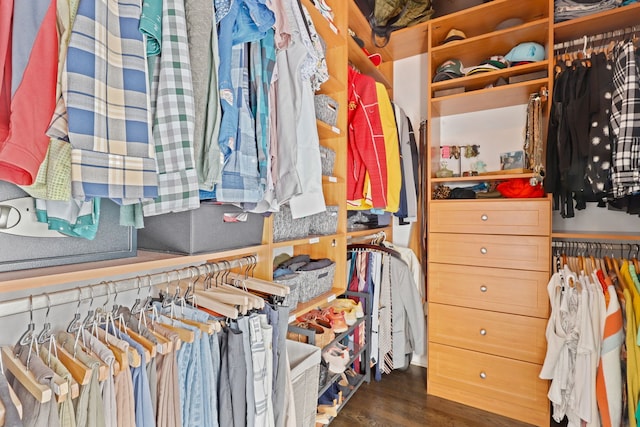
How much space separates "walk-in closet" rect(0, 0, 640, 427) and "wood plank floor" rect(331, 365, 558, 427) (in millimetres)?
18

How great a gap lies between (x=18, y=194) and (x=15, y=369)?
0.34 metres

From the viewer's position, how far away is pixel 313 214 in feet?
4.74

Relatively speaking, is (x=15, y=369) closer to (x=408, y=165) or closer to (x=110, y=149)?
(x=110, y=149)

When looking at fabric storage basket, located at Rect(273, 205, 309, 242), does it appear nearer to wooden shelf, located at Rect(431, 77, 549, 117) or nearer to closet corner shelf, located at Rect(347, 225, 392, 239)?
closet corner shelf, located at Rect(347, 225, 392, 239)

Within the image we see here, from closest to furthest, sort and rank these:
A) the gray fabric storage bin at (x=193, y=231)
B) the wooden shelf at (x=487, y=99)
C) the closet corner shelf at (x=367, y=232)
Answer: the gray fabric storage bin at (x=193, y=231)
the wooden shelf at (x=487, y=99)
the closet corner shelf at (x=367, y=232)

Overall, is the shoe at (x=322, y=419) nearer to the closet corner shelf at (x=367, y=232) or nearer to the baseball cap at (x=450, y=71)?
the closet corner shelf at (x=367, y=232)

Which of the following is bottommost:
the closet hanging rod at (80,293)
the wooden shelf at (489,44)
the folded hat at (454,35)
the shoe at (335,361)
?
the shoe at (335,361)

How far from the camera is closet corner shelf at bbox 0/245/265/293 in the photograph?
594 mm

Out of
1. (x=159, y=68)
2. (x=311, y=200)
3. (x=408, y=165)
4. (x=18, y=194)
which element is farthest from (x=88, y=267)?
(x=408, y=165)

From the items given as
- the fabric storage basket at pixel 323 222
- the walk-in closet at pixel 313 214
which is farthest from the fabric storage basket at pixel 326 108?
the fabric storage basket at pixel 323 222

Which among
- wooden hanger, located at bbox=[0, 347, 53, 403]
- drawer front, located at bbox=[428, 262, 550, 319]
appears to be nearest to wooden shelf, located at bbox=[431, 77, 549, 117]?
drawer front, located at bbox=[428, 262, 550, 319]

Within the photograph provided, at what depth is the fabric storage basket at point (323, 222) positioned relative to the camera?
1.60 meters

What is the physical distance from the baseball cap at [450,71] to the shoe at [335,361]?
5.99 ft

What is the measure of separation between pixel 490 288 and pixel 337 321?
3.18 ft
